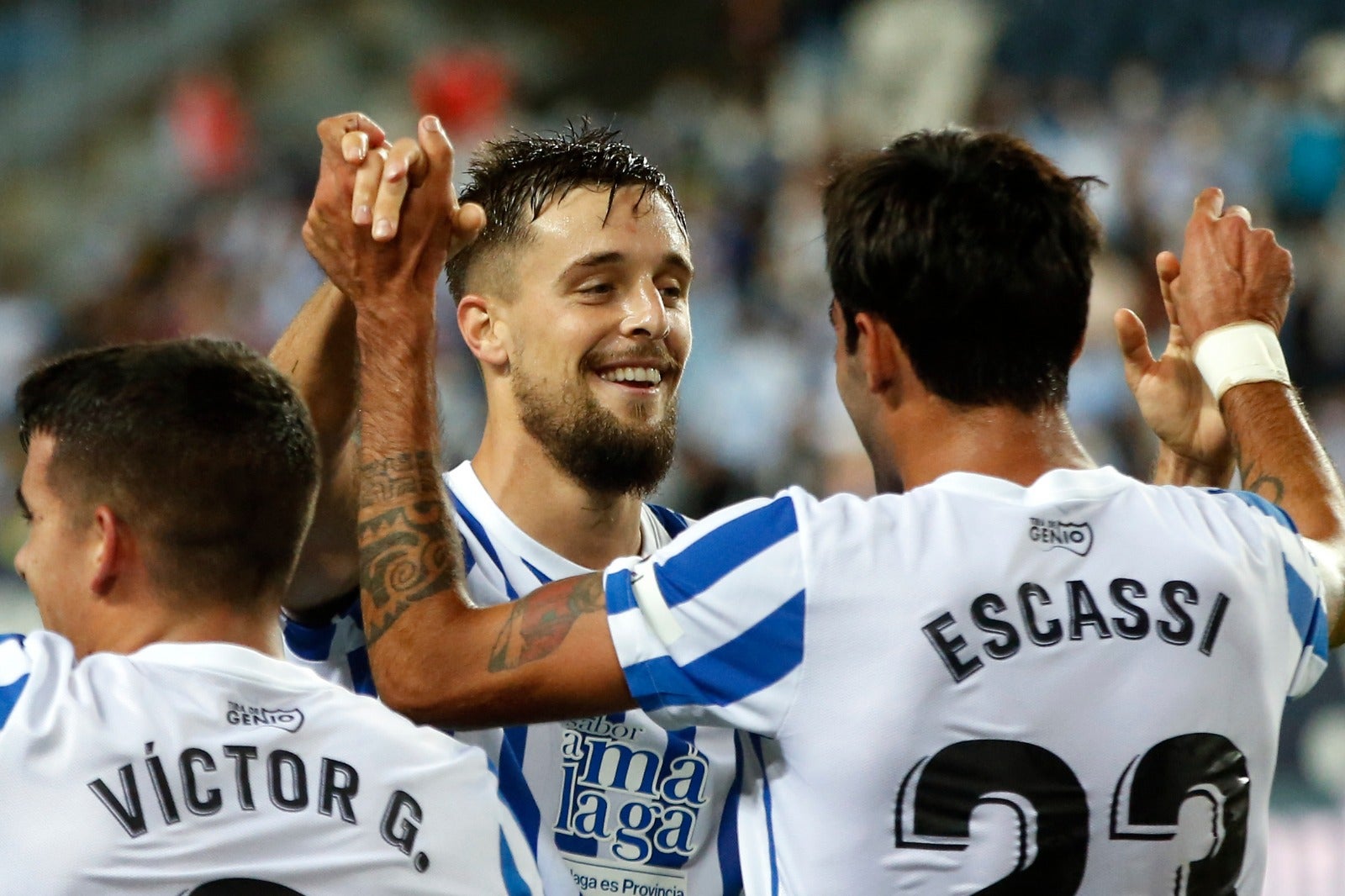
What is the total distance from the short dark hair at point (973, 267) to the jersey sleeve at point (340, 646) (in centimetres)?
108

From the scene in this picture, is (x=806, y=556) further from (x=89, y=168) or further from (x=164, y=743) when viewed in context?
(x=89, y=168)

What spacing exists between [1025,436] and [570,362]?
1.16 metres

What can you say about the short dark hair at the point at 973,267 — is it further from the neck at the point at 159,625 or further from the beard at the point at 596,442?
the neck at the point at 159,625

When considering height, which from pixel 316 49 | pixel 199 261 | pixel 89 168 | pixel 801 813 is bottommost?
pixel 801 813

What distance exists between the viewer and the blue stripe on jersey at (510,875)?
7.36ft

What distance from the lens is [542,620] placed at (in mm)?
2252

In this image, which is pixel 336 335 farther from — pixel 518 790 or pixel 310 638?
pixel 518 790

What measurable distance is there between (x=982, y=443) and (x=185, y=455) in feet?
3.90

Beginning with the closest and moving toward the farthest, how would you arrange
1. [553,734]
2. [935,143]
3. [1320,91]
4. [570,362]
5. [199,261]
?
1. [935,143]
2. [553,734]
3. [570,362]
4. [1320,91]
5. [199,261]

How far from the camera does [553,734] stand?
2838 millimetres

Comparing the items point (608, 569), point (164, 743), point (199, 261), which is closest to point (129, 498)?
point (164, 743)

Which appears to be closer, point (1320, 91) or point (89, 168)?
point (1320, 91)

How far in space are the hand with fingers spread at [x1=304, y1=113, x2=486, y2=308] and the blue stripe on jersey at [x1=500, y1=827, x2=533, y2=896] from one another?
0.92m

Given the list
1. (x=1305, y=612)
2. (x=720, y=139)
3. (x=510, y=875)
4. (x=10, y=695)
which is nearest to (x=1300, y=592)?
(x=1305, y=612)
